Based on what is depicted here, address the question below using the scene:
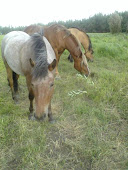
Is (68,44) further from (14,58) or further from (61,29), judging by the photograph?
(14,58)

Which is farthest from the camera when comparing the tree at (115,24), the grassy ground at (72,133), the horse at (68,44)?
the tree at (115,24)

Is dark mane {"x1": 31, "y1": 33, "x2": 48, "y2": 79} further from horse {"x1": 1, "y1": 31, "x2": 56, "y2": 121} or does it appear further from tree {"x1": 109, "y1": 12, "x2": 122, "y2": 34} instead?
tree {"x1": 109, "y1": 12, "x2": 122, "y2": 34}

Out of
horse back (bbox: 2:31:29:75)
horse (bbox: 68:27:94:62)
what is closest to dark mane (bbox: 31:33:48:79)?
horse back (bbox: 2:31:29:75)

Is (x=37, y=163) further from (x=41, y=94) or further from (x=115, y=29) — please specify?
(x=115, y=29)

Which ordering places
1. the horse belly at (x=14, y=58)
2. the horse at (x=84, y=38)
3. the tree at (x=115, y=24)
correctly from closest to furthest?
the horse belly at (x=14, y=58), the horse at (x=84, y=38), the tree at (x=115, y=24)

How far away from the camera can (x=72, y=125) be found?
8.87 feet

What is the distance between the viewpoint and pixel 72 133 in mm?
2516

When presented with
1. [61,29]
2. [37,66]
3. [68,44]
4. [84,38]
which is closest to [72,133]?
[37,66]

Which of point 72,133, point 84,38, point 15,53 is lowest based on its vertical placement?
point 72,133

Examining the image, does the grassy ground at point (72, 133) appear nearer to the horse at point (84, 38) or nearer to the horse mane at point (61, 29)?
the horse mane at point (61, 29)

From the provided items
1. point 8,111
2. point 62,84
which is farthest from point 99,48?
point 8,111

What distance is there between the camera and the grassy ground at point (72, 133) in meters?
1.98

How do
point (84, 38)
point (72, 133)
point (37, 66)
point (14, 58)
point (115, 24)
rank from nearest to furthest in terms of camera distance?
point (37, 66)
point (72, 133)
point (14, 58)
point (84, 38)
point (115, 24)

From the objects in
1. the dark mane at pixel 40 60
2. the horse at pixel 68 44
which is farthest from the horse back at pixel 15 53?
the horse at pixel 68 44
